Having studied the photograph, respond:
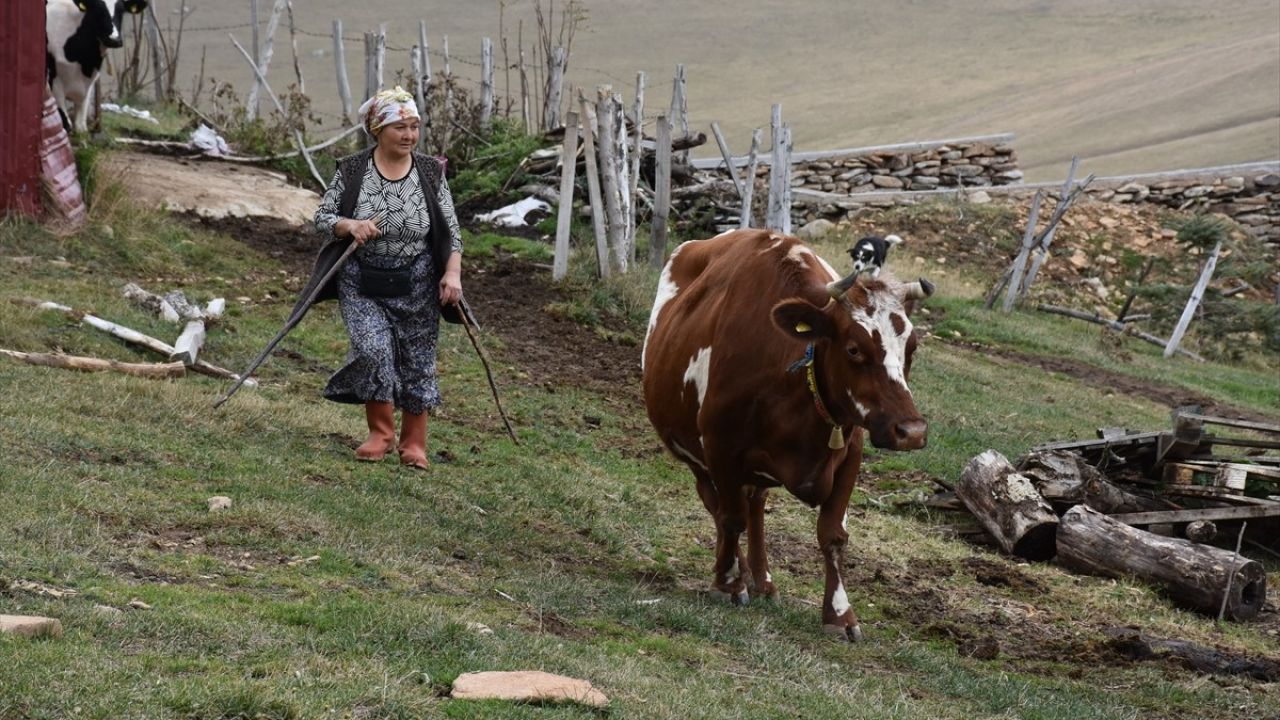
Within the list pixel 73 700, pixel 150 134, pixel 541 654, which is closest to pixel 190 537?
pixel 541 654

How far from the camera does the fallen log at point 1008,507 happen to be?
10531 mm

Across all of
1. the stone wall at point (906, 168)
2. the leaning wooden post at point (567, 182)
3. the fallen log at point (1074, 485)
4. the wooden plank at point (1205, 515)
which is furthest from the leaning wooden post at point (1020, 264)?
the wooden plank at point (1205, 515)

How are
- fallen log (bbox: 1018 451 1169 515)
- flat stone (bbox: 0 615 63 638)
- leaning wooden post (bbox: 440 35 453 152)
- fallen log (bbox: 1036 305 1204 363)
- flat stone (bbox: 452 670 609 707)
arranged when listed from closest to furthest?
flat stone (bbox: 0 615 63 638) → flat stone (bbox: 452 670 609 707) → fallen log (bbox: 1018 451 1169 515) → fallen log (bbox: 1036 305 1204 363) → leaning wooden post (bbox: 440 35 453 152)

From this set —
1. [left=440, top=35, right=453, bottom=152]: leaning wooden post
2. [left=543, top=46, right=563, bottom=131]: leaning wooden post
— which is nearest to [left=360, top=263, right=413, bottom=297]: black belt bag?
[left=440, top=35, right=453, bottom=152]: leaning wooden post

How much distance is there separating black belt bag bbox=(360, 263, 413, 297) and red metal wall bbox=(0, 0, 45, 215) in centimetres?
610

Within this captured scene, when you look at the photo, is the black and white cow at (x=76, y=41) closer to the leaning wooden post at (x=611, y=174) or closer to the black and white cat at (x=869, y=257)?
the leaning wooden post at (x=611, y=174)

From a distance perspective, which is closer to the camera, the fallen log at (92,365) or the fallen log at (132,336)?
the fallen log at (92,365)

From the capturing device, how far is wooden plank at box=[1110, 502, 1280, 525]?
10609 mm

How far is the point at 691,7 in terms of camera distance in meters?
102

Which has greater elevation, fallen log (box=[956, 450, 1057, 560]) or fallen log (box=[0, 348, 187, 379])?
fallen log (box=[0, 348, 187, 379])

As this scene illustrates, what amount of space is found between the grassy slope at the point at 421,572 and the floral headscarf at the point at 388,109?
196 centimetres

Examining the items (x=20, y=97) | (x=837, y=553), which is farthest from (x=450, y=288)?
(x=20, y=97)

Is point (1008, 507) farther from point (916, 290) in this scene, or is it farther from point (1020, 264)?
point (1020, 264)

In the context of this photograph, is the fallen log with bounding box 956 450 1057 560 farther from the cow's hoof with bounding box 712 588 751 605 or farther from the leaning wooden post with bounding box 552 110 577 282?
the leaning wooden post with bounding box 552 110 577 282
